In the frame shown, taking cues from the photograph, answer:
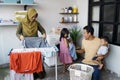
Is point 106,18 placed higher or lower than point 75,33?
higher

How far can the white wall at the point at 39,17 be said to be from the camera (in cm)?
394

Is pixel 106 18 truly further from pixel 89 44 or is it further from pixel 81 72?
pixel 81 72

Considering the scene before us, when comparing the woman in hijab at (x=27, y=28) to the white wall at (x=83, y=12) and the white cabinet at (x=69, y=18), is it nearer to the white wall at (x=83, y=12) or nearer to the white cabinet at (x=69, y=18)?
the white cabinet at (x=69, y=18)

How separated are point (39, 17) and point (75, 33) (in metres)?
1.01

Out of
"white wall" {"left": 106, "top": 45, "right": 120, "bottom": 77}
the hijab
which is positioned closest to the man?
"white wall" {"left": 106, "top": 45, "right": 120, "bottom": 77}

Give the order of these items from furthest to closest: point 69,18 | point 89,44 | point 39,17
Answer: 1. point 69,18
2. point 39,17
3. point 89,44

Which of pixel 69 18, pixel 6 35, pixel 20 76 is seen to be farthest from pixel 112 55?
pixel 6 35

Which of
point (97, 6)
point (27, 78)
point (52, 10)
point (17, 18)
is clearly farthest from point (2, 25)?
point (97, 6)

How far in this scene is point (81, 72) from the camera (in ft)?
8.27

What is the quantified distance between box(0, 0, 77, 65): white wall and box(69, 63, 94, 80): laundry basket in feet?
6.00

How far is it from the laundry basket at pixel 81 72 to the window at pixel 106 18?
1.06 metres

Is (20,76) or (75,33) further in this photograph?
(75,33)

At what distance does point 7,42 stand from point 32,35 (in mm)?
1111

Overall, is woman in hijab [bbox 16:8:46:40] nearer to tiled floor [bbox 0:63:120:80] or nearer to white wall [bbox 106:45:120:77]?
tiled floor [bbox 0:63:120:80]
